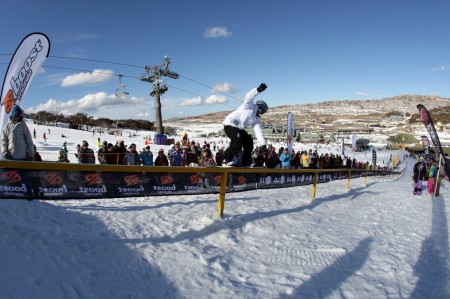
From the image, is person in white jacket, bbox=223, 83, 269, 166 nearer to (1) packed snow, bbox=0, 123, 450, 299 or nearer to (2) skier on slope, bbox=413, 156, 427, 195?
(1) packed snow, bbox=0, 123, 450, 299

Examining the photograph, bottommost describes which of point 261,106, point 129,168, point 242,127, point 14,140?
point 129,168

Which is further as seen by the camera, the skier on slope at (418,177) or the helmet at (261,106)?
the skier on slope at (418,177)

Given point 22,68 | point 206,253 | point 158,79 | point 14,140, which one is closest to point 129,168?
point 206,253

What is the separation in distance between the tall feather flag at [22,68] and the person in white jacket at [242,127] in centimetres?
438

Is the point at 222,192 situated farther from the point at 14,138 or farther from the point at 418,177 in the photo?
the point at 418,177

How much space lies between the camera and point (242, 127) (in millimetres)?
6590

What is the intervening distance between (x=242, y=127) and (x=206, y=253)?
307 cm

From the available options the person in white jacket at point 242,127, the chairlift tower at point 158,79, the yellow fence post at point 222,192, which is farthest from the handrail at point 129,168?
the chairlift tower at point 158,79

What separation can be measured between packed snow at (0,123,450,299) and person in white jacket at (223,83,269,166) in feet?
3.54

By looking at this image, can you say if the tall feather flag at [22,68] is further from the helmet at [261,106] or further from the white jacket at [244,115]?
the helmet at [261,106]

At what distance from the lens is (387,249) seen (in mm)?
4918

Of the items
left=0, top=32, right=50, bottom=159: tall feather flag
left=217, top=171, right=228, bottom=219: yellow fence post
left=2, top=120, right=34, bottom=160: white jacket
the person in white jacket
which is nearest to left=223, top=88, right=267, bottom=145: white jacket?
the person in white jacket

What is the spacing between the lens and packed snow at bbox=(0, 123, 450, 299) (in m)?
3.23

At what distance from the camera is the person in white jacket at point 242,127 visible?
6543 millimetres
